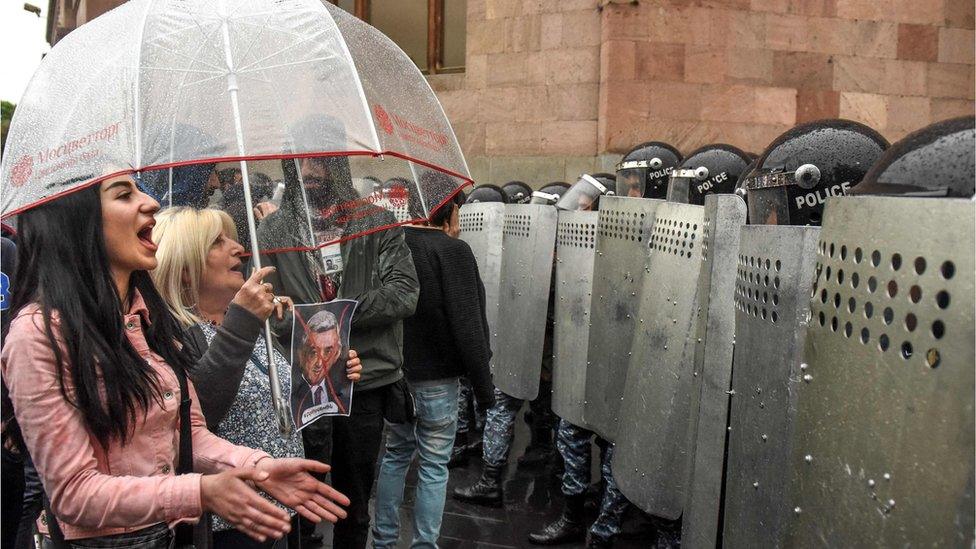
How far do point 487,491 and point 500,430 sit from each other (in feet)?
1.34

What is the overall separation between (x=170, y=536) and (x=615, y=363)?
264 cm

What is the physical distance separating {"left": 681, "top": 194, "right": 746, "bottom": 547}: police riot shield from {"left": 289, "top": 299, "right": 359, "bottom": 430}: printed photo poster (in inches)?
47.0

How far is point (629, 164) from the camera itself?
5012 millimetres

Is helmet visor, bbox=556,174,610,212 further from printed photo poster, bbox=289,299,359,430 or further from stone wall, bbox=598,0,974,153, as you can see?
stone wall, bbox=598,0,974,153

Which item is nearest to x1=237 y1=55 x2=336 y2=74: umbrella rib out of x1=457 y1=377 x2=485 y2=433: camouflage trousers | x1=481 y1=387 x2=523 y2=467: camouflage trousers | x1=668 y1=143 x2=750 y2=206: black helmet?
x1=668 y1=143 x2=750 y2=206: black helmet

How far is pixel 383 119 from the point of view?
8.84 ft

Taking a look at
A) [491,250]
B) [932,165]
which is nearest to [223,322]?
[932,165]

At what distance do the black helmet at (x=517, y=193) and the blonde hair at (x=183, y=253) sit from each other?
5.14 m

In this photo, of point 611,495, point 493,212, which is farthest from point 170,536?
point 493,212

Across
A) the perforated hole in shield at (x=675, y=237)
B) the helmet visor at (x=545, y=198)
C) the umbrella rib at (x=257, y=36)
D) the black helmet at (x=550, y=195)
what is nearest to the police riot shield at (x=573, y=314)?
the black helmet at (x=550, y=195)

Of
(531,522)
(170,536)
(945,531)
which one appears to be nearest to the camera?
(945,531)

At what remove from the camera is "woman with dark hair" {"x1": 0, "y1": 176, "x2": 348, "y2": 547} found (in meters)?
1.84

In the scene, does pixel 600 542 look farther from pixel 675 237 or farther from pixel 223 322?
pixel 223 322

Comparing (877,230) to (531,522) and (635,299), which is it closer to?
(635,299)
